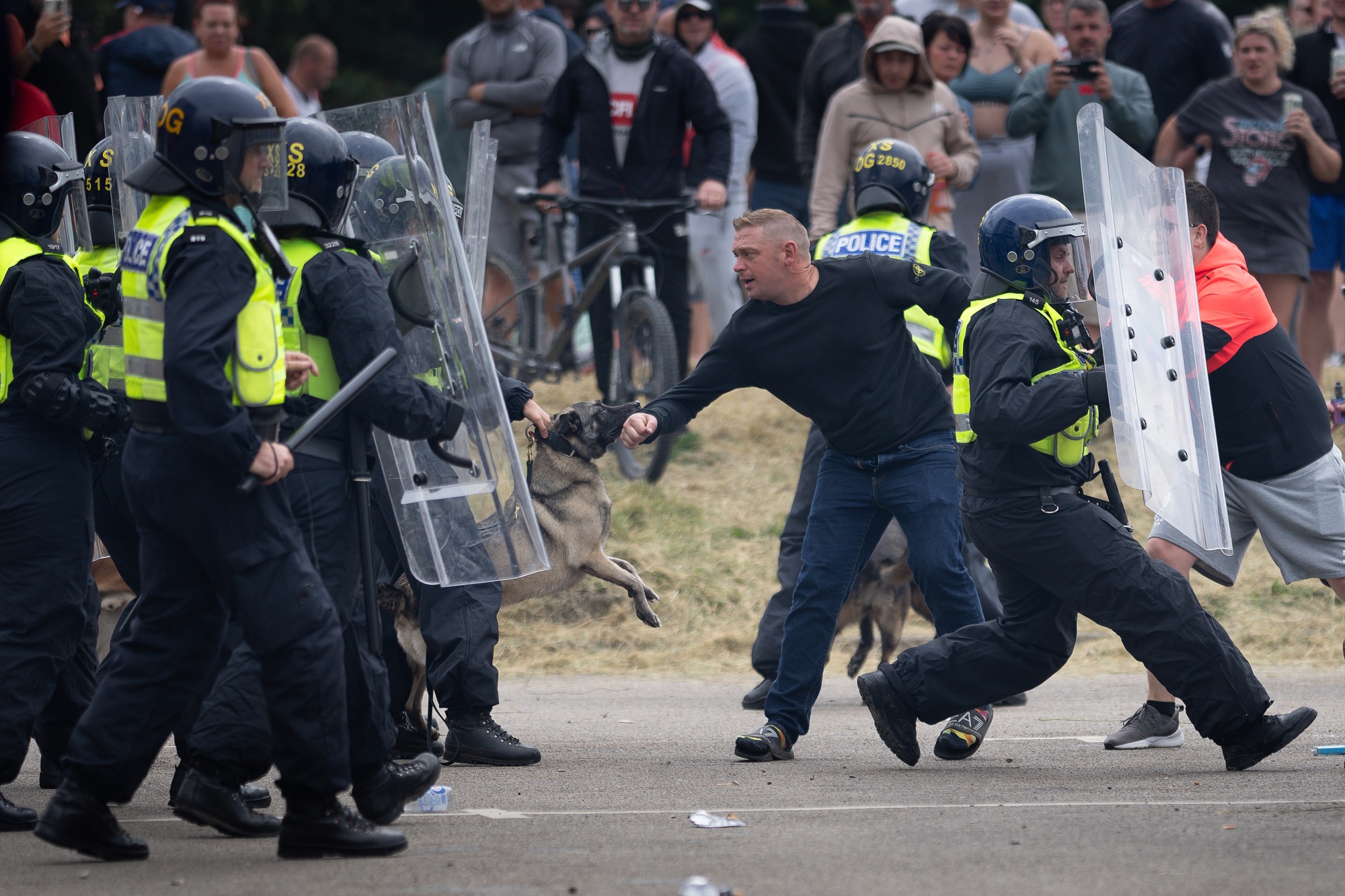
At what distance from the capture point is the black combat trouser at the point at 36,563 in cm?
546

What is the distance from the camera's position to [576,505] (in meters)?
7.40

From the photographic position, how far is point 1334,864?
4.66 m

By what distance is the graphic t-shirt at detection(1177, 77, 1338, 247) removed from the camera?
1071 centimetres

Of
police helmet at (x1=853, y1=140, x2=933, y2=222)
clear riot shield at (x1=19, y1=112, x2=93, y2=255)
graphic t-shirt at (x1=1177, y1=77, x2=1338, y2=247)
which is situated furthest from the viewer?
graphic t-shirt at (x1=1177, y1=77, x2=1338, y2=247)

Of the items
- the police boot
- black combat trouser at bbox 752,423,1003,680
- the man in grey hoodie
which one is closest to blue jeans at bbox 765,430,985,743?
black combat trouser at bbox 752,423,1003,680

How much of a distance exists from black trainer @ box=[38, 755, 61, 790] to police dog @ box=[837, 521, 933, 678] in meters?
3.53

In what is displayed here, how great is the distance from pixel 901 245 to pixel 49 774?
4031mm

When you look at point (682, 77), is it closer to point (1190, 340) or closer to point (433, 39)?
point (1190, 340)

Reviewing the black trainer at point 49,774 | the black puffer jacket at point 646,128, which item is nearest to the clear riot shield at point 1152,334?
the black trainer at point 49,774

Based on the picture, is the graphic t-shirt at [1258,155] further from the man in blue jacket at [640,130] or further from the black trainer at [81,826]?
the black trainer at [81,826]

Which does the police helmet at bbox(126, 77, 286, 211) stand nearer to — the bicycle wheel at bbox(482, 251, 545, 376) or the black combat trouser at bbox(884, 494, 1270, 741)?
the black combat trouser at bbox(884, 494, 1270, 741)

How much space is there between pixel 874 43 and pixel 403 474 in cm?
519

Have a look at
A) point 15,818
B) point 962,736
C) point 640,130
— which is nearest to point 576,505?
point 962,736

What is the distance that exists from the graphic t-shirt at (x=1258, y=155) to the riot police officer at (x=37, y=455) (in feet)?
24.2
